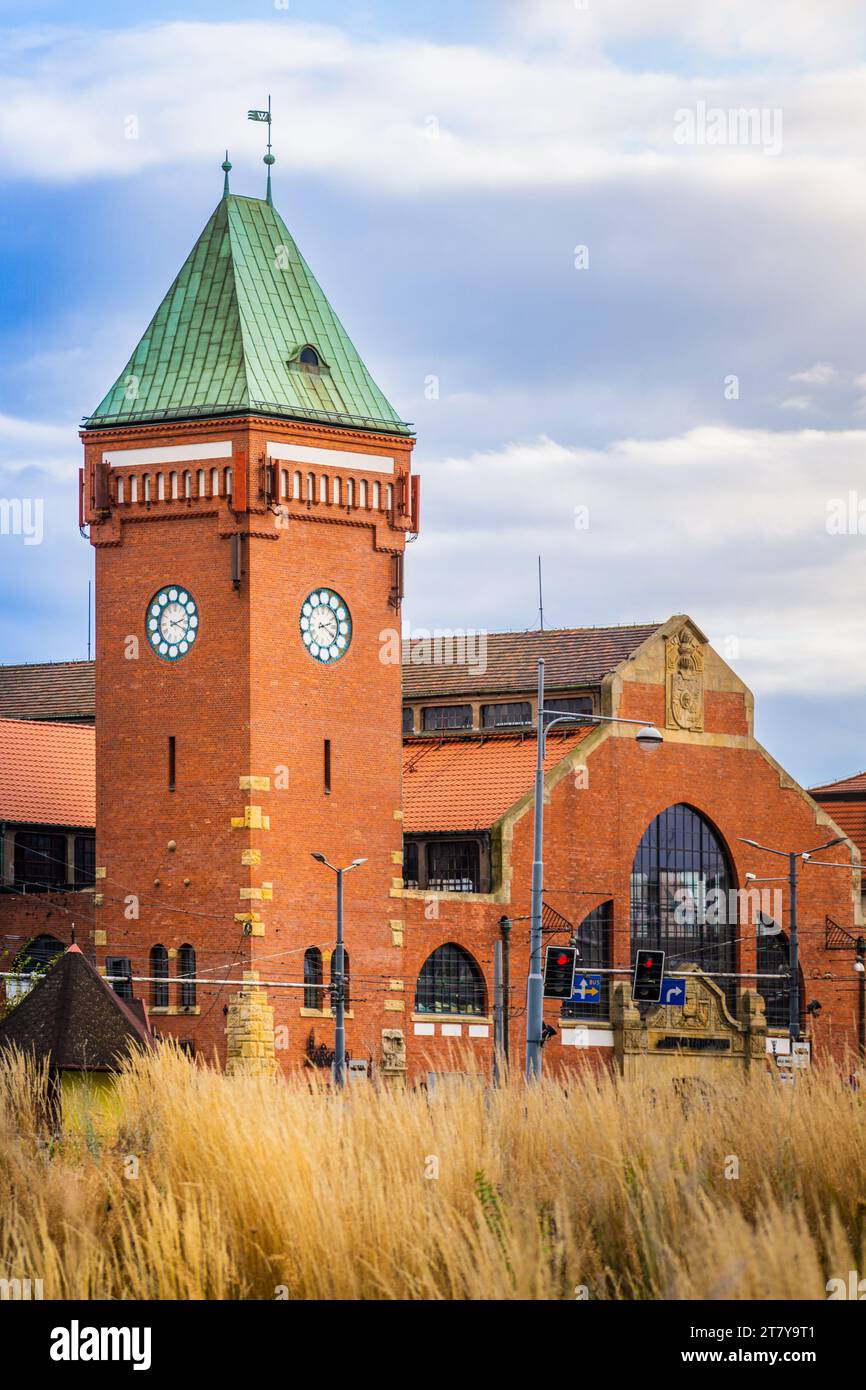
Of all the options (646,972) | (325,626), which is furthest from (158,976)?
(646,972)

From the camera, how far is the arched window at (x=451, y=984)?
205 ft

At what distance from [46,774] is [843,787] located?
30.1 meters

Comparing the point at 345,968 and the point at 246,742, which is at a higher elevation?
the point at 246,742

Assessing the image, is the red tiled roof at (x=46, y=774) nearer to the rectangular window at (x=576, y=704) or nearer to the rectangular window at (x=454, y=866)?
the rectangular window at (x=454, y=866)

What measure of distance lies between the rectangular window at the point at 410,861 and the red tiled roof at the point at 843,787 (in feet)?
75.3

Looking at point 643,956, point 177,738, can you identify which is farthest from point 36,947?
point 643,956

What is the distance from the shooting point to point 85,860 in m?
68.2

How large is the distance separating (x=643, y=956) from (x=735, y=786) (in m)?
18.7

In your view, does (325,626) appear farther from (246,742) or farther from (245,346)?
(245,346)

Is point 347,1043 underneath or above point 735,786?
underneath
